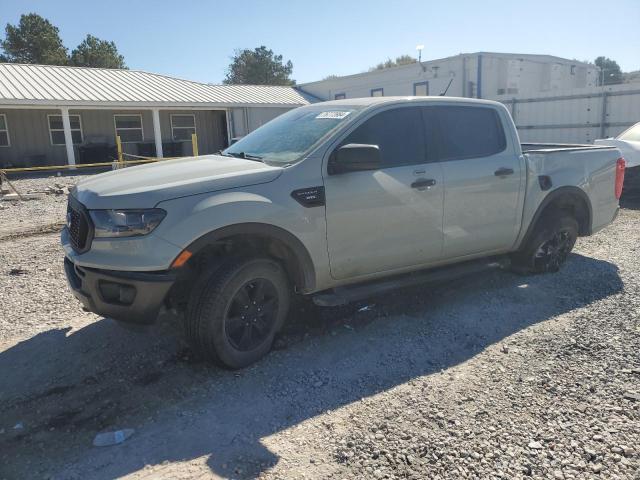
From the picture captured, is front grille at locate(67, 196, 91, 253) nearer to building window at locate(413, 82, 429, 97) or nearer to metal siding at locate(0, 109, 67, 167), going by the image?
metal siding at locate(0, 109, 67, 167)

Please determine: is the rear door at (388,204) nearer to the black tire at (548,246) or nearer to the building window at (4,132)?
the black tire at (548,246)

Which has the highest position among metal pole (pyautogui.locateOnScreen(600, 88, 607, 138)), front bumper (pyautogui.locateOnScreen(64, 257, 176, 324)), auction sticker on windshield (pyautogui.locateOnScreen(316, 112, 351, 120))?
metal pole (pyautogui.locateOnScreen(600, 88, 607, 138))

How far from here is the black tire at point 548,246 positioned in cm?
553

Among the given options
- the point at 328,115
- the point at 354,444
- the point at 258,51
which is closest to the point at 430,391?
the point at 354,444

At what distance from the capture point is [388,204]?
422 cm

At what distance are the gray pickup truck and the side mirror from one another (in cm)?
1

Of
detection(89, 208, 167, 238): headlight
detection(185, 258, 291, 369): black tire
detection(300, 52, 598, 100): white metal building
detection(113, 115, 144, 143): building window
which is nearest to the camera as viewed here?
detection(89, 208, 167, 238): headlight

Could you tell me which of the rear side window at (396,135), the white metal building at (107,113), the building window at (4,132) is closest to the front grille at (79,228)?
the rear side window at (396,135)

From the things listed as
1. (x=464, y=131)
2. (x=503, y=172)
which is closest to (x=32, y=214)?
(x=464, y=131)

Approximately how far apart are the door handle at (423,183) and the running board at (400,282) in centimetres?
82

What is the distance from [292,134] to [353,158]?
0.81 meters

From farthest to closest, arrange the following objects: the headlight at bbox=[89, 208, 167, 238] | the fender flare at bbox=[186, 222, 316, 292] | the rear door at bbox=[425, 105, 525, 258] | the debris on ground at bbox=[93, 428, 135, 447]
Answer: the rear door at bbox=[425, 105, 525, 258]
the fender flare at bbox=[186, 222, 316, 292]
the headlight at bbox=[89, 208, 167, 238]
the debris on ground at bbox=[93, 428, 135, 447]

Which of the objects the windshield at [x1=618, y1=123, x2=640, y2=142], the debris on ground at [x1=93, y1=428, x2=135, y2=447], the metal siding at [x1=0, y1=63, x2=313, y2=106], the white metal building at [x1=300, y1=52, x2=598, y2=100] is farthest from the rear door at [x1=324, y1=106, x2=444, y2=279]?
the metal siding at [x1=0, y1=63, x2=313, y2=106]

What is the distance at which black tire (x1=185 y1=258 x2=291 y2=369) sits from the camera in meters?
3.54
